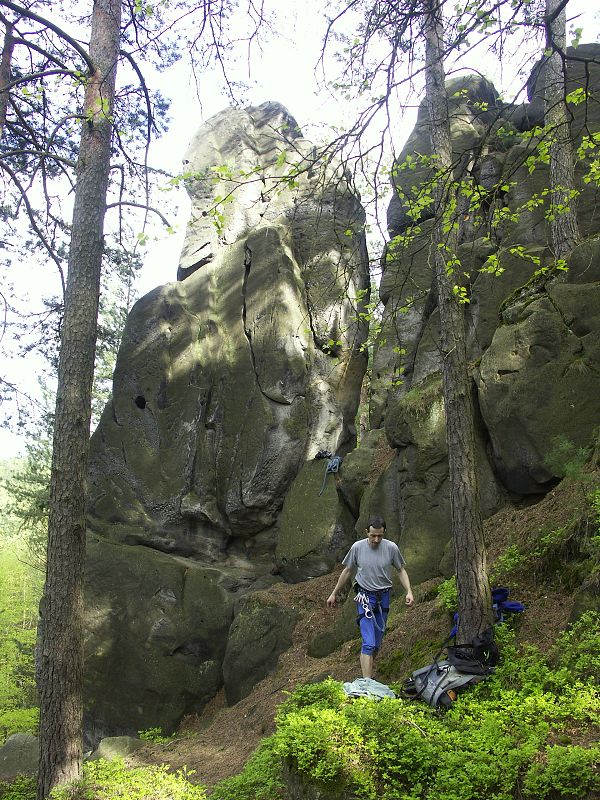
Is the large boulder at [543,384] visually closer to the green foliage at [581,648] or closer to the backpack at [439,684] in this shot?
the green foliage at [581,648]

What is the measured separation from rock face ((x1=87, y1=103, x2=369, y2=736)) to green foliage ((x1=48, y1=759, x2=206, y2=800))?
18.5ft

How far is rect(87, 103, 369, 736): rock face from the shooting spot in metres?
11.9

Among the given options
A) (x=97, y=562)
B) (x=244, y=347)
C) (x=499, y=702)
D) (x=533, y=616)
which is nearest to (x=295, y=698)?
(x=499, y=702)

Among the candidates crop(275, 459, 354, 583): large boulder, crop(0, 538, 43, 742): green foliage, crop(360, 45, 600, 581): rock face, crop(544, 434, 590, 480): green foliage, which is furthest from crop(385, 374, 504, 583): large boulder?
crop(0, 538, 43, 742): green foliage

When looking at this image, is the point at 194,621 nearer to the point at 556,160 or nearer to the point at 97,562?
the point at 97,562

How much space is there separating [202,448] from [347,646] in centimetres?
652

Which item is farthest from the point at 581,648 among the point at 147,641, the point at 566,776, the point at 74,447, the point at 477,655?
the point at 147,641

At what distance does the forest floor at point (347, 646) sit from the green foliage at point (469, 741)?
2.11 feet

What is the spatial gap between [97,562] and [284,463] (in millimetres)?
4431

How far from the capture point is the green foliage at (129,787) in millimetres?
5742

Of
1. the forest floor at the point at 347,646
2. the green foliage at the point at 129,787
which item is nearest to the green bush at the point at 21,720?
the forest floor at the point at 347,646

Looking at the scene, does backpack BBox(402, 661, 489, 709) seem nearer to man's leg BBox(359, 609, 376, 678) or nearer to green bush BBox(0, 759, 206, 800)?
man's leg BBox(359, 609, 376, 678)

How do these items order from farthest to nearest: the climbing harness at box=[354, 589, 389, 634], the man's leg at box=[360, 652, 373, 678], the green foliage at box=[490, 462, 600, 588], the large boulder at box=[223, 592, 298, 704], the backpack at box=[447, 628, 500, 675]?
the large boulder at box=[223, 592, 298, 704] < the climbing harness at box=[354, 589, 389, 634] < the man's leg at box=[360, 652, 373, 678] < the green foliage at box=[490, 462, 600, 588] < the backpack at box=[447, 628, 500, 675]

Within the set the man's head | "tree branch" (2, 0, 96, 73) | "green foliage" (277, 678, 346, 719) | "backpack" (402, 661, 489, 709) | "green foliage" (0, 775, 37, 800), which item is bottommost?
"green foliage" (0, 775, 37, 800)
